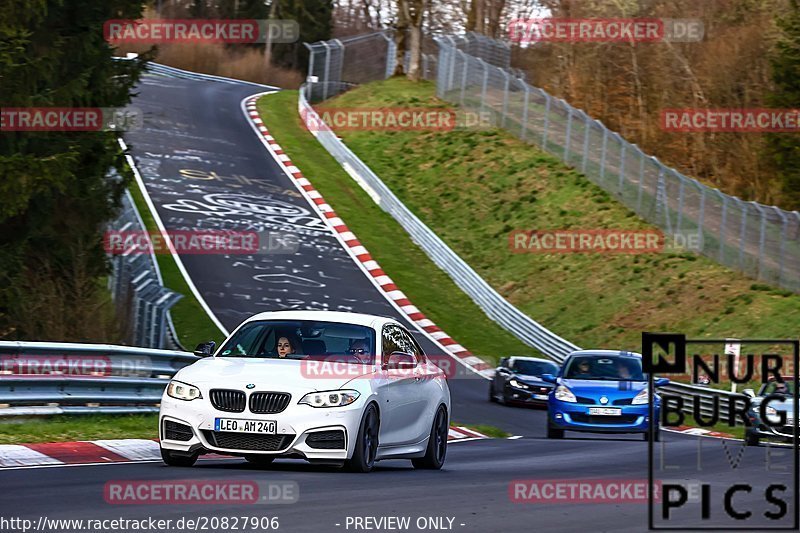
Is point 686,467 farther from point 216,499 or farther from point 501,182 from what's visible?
point 501,182

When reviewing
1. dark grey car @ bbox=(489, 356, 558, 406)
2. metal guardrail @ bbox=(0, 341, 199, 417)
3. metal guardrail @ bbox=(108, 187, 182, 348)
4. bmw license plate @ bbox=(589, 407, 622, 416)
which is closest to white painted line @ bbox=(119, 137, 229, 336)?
metal guardrail @ bbox=(108, 187, 182, 348)

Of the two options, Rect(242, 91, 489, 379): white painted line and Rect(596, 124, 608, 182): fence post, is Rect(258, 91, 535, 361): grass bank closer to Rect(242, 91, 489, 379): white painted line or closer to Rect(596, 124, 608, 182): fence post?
Rect(242, 91, 489, 379): white painted line

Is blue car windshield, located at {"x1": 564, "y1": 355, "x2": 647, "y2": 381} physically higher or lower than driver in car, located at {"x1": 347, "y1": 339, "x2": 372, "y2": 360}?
lower

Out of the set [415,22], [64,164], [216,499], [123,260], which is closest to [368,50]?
[415,22]

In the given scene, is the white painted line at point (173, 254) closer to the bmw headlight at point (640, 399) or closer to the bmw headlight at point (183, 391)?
the bmw headlight at point (640, 399)

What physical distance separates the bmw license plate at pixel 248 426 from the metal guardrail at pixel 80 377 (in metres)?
3.89

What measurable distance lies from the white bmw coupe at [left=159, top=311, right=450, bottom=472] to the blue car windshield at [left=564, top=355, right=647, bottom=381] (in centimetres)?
789

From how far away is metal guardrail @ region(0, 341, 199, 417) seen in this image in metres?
14.4

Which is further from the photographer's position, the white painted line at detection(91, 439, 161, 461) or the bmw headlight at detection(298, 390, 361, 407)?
the white painted line at detection(91, 439, 161, 461)

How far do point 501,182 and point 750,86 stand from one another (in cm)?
907

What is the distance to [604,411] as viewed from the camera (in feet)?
64.7

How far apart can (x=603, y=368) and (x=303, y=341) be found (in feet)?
30.7

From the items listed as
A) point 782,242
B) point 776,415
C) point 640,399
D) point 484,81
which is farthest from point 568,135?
point 776,415

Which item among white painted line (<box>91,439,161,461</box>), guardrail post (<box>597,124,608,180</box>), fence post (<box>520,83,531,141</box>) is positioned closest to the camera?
white painted line (<box>91,439,161,461</box>)
